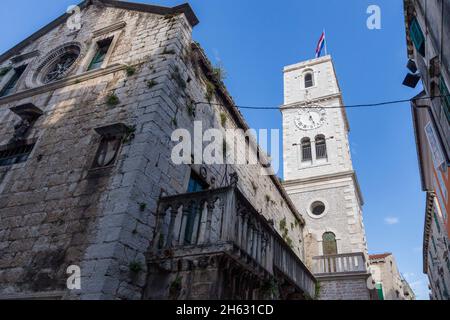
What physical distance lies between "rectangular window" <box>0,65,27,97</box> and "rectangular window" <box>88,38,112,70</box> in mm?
2889

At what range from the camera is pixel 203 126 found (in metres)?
7.92

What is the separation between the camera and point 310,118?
75.4ft

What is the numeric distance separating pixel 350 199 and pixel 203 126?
12349mm

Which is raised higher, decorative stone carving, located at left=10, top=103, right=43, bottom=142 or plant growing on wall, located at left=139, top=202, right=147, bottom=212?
decorative stone carving, located at left=10, top=103, right=43, bottom=142

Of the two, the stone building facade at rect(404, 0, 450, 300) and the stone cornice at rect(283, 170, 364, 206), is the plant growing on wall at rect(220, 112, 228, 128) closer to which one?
the stone building facade at rect(404, 0, 450, 300)

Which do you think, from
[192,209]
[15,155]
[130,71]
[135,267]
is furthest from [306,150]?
[135,267]

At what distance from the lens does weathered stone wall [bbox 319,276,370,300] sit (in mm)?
14133

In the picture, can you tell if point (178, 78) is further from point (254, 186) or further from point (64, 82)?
point (254, 186)

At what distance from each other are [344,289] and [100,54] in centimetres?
1324

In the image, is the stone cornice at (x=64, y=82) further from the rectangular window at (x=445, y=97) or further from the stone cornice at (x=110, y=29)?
the rectangular window at (x=445, y=97)

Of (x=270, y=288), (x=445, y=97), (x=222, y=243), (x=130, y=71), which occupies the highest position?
(x=445, y=97)

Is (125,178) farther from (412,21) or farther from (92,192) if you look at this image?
(412,21)

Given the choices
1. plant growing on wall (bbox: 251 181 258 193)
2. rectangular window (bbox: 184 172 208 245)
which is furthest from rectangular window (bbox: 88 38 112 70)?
plant growing on wall (bbox: 251 181 258 193)
